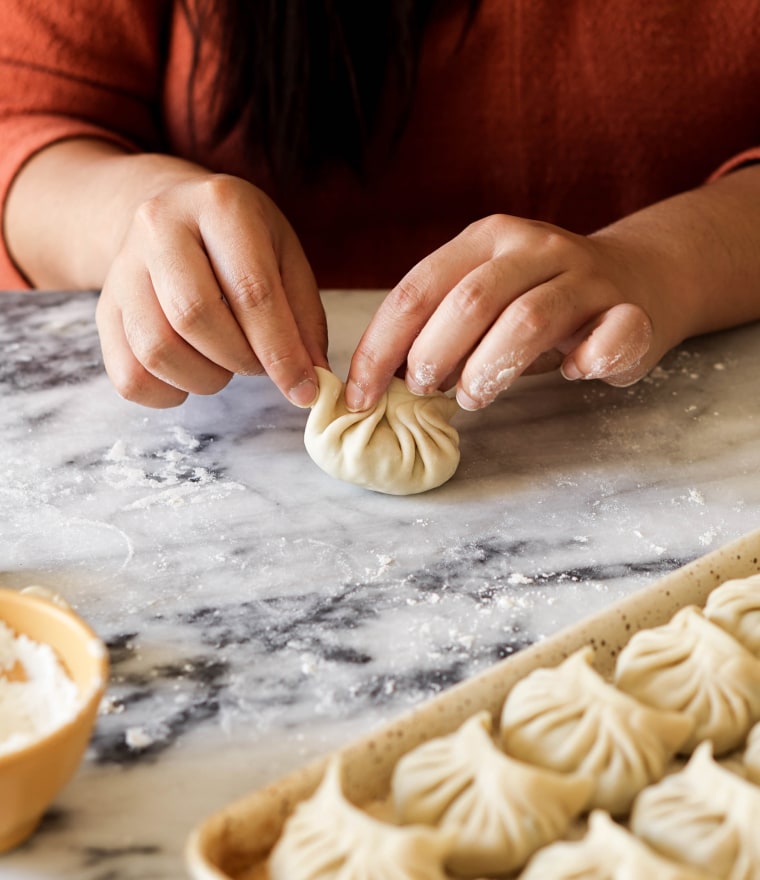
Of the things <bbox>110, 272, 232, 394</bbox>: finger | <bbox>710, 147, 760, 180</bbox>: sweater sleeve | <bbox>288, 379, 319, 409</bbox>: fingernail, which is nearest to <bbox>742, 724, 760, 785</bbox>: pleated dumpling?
<bbox>288, 379, 319, 409</bbox>: fingernail

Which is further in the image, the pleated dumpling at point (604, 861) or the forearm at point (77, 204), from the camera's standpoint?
the forearm at point (77, 204)

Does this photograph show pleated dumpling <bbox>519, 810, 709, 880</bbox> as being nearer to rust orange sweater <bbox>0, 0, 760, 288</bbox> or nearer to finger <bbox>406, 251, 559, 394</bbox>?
finger <bbox>406, 251, 559, 394</bbox>

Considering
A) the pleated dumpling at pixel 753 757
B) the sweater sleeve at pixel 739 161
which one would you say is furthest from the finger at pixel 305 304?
the sweater sleeve at pixel 739 161

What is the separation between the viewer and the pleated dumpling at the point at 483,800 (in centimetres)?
67

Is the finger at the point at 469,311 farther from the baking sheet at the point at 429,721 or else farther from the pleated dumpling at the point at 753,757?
the pleated dumpling at the point at 753,757

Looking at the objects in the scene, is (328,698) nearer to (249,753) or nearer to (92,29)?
(249,753)

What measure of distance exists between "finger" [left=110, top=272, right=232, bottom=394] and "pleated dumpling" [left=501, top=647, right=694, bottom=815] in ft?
A: 1.89

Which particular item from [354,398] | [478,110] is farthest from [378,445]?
[478,110]

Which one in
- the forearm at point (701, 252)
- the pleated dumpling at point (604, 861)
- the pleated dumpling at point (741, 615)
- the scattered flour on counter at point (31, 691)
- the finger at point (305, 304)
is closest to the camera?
the pleated dumpling at point (604, 861)

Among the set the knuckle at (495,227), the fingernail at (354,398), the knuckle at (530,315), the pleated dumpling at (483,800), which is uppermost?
the knuckle at (495,227)

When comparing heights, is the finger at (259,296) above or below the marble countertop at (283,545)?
above

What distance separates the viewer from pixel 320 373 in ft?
3.79

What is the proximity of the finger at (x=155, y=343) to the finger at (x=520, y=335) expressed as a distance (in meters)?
0.31

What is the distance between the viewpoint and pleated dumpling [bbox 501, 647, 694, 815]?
28.9 inches
